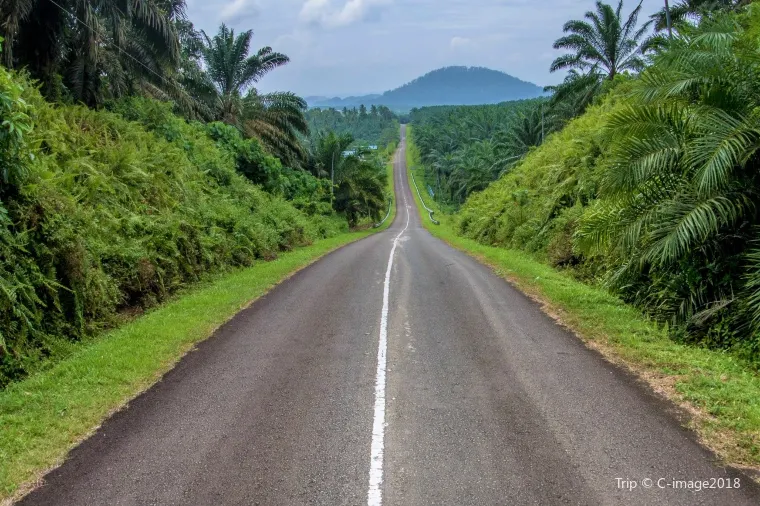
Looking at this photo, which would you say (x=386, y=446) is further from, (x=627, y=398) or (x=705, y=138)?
(x=705, y=138)

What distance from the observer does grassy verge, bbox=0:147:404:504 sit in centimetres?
491

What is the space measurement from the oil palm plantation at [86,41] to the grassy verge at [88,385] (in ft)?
26.4

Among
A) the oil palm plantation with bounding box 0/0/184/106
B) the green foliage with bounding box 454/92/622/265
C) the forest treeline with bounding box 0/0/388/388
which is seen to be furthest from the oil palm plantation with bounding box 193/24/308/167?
the green foliage with bounding box 454/92/622/265

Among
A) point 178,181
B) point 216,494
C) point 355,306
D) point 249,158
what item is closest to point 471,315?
point 355,306

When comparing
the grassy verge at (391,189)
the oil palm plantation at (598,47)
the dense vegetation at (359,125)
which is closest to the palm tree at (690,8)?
the oil palm plantation at (598,47)

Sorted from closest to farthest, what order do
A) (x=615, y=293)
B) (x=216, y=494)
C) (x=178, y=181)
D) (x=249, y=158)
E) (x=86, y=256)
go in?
(x=216, y=494), (x=86, y=256), (x=615, y=293), (x=178, y=181), (x=249, y=158)

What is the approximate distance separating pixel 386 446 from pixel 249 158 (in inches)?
933

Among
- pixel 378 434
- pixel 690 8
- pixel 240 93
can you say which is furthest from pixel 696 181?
pixel 240 93

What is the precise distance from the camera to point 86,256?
352 inches

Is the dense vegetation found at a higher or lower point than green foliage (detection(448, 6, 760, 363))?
higher

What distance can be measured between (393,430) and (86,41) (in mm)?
15554

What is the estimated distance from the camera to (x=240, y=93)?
106ft

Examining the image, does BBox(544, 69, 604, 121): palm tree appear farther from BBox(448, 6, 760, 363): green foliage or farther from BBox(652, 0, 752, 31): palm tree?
BBox(448, 6, 760, 363): green foliage

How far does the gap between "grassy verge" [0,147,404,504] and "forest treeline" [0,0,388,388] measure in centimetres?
64
